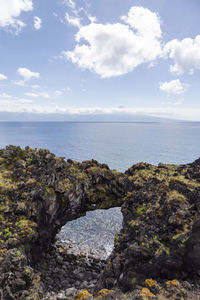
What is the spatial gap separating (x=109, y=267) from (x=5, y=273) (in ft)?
34.4

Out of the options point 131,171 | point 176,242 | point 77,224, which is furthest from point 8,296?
point 77,224

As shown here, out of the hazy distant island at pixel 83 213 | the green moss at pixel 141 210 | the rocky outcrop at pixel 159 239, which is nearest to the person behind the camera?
the hazy distant island at pixel 83 213

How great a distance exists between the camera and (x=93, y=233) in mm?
41719

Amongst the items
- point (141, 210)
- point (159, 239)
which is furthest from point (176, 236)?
point (141, 210)

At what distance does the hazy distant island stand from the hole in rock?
2736mm

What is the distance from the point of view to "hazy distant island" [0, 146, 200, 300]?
1331 centimetres

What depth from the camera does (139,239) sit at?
1695 cm

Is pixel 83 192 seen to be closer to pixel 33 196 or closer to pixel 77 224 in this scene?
pixel 33 196

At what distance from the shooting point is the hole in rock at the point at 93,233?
35625mm

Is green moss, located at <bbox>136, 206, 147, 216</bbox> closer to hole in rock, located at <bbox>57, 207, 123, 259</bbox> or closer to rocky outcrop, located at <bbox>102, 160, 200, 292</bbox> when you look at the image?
rocky outcrop, located at <bbox>102, 160, 200, 292</bbox>

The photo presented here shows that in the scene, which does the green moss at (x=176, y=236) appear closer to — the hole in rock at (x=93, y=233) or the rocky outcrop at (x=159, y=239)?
the rocky outcrop at (x=159, y=239)

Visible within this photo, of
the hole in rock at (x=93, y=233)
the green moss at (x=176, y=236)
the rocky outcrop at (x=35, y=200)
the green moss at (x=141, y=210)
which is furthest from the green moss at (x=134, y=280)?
the hole in rock at (x=93, y=233)

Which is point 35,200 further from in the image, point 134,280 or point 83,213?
point 134,280

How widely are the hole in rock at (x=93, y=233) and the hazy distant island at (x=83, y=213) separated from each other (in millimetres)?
2736
